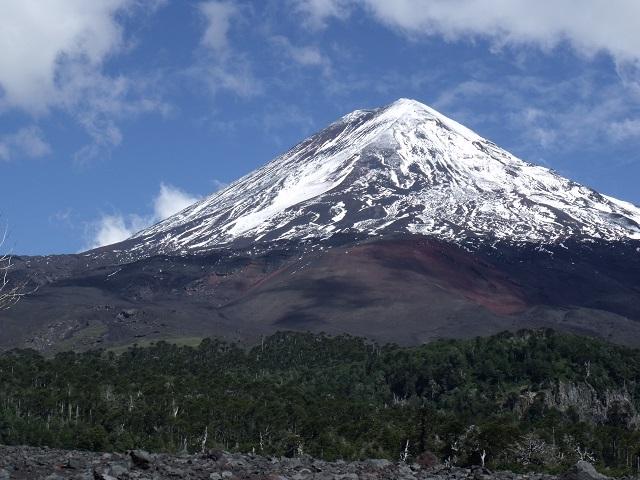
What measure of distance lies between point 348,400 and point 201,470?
61611 millimetres

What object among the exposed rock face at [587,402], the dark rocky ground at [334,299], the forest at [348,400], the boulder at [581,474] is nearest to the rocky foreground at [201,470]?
the boulder at [581,474]

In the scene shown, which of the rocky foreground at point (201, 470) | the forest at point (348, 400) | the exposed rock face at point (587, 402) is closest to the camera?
the rocky foreground at point (201, 470)

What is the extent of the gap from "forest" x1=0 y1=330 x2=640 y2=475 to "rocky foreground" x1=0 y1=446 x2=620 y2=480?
18406mm

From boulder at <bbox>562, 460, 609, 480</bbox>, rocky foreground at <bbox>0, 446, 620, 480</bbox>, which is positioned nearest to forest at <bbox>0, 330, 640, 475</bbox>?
rocky foreground at <bbox>0, 446, 620, 480</bbox>

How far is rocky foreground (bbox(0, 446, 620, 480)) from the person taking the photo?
17.7m

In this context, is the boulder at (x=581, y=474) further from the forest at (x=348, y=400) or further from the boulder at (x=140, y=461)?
the forest at (x=348, y=400)

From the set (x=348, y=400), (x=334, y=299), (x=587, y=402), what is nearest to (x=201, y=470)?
(x=348, y=400)

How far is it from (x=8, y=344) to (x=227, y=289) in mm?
52891

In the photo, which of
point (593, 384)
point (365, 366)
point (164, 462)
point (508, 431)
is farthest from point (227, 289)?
point (164, 462)

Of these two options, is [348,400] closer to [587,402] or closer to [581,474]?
[587,402]

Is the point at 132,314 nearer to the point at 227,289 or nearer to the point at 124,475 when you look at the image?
the point at 227,289

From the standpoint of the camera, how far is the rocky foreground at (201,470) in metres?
17.7

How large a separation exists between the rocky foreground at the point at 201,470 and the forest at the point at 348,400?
60.4 feet

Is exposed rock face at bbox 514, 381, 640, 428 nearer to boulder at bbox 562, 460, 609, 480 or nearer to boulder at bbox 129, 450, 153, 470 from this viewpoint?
Answer: boulder at bbox 562, 460, 609, 480
